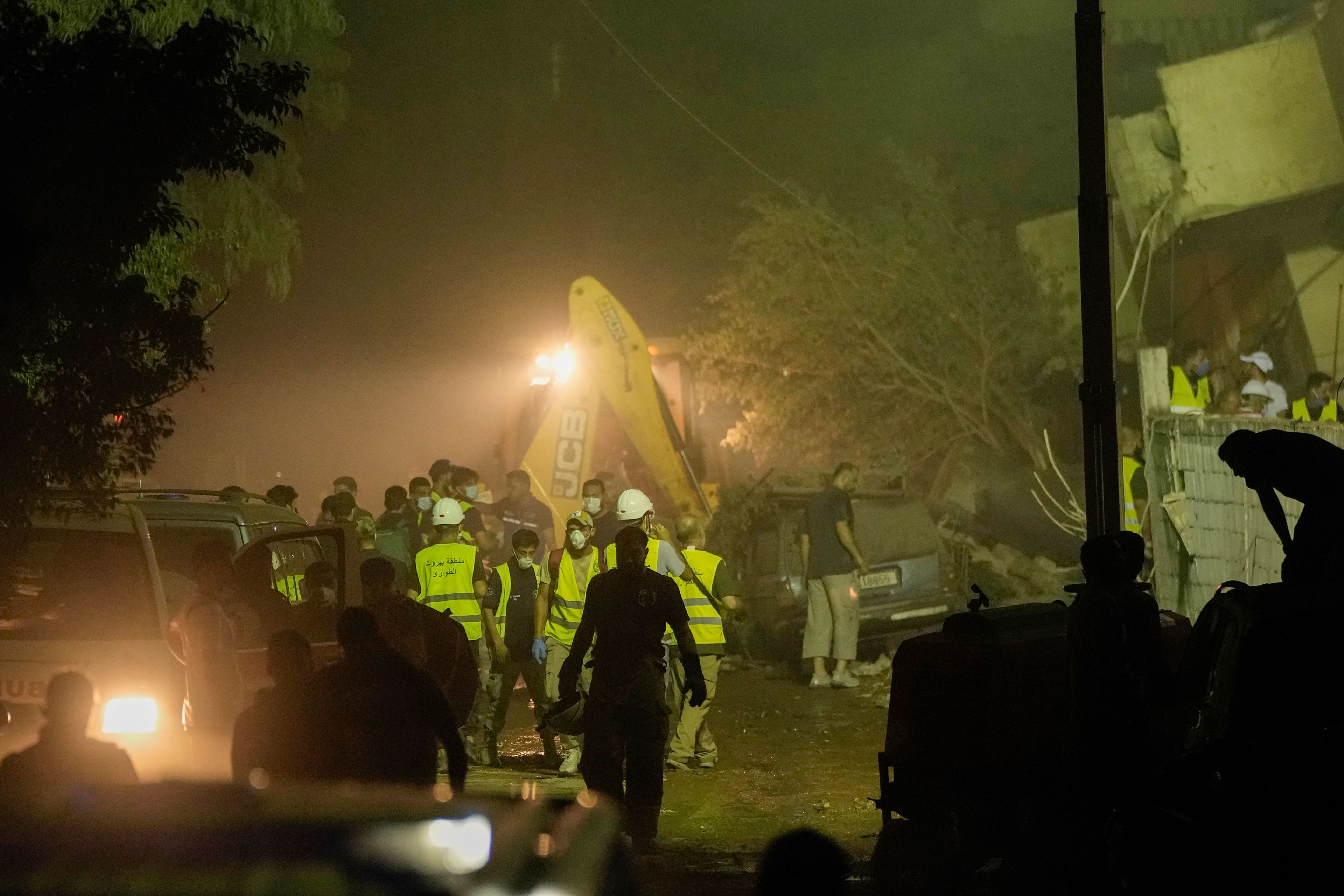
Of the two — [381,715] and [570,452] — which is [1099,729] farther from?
[570,452]

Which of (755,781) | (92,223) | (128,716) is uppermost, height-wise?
(92,223)

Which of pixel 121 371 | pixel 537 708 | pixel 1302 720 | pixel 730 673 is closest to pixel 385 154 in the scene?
pixel 730 673

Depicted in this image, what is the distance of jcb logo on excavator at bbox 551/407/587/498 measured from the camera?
736 inches

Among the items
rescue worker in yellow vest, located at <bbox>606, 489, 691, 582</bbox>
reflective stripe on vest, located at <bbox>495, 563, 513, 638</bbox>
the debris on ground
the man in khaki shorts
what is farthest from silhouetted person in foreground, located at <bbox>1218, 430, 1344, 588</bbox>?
the debris on ground

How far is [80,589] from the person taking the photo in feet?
24.4

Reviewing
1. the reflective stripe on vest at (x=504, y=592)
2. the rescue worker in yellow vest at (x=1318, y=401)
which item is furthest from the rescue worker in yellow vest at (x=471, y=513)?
the rescue worker in yellow vest at (x=1318, y=401)

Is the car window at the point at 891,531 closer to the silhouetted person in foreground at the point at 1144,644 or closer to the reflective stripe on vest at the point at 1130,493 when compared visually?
the reflective stripe on vest at the point at 1130,493

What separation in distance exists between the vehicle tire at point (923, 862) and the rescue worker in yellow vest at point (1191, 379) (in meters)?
8.92

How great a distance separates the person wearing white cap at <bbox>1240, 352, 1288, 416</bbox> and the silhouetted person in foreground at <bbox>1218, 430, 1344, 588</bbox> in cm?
781

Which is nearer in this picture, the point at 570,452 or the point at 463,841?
the point at 463,841

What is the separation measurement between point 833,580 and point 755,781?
4.00 meters

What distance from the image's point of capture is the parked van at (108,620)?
676 centimetres

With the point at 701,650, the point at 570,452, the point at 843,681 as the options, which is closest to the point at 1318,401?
the point at 843,681

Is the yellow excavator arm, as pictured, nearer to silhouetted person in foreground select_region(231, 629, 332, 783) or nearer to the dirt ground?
the dirt ground
